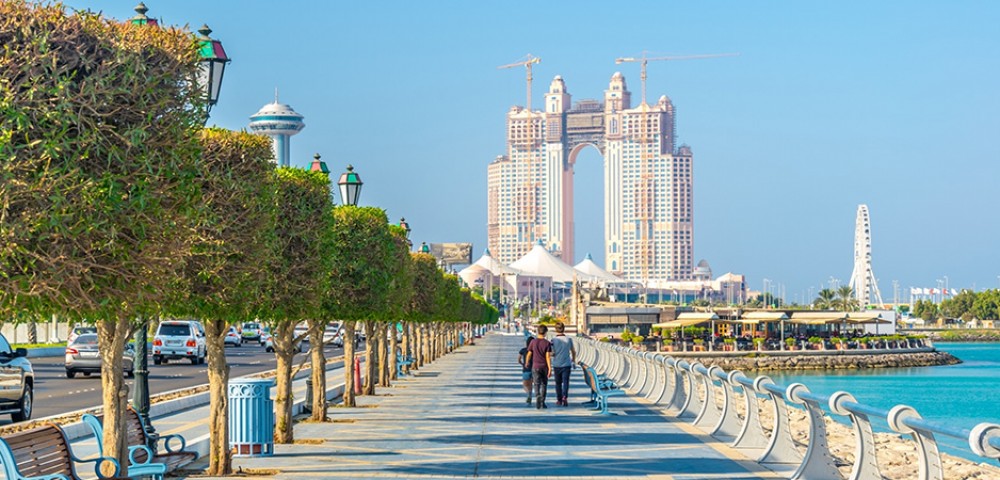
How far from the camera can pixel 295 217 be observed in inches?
766

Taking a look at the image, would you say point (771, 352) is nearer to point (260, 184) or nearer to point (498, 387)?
point (498, 387)

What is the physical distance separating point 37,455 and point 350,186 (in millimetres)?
16494

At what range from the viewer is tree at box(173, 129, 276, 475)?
14.8 m

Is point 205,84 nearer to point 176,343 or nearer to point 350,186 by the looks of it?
point 350,186

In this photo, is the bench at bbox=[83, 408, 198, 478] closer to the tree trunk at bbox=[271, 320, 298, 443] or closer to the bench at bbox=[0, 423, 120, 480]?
the bench at bbox=[0, 423, 120, 480]

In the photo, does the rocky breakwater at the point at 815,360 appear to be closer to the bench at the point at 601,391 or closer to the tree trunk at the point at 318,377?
the bench at the point at 601,391

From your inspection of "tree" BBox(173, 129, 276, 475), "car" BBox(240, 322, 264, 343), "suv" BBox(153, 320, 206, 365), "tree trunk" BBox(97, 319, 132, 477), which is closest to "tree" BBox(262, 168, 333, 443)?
"tree" BBox(173, 129, 276, 475)

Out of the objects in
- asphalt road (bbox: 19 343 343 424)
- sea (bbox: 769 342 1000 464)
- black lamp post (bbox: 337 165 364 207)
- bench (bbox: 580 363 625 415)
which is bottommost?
sea (bbox: 769 342 1000 464)

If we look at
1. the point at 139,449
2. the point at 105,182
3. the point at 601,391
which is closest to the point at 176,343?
the point at 601,391

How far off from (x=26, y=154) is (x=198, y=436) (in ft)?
39.5

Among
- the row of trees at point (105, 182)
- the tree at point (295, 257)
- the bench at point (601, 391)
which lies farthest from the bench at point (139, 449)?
the bench at point (601, 391)

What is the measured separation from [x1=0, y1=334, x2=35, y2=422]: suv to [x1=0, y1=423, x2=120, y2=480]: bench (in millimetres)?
11913

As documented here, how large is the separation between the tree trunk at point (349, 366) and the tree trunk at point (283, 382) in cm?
607

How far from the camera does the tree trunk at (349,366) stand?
28156 millimetres
